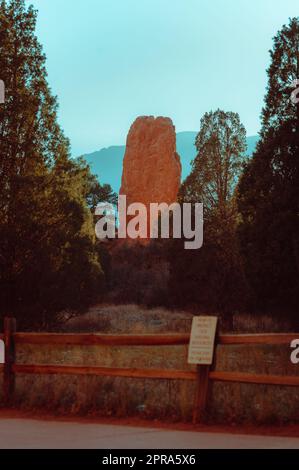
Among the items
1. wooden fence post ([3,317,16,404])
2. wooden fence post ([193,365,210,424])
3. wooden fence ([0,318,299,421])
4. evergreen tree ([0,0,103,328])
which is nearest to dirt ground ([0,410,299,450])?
wooden fence post ([193,365,210,424])

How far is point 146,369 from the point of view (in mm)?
9953

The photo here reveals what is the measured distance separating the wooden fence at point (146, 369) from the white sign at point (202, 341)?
13cm

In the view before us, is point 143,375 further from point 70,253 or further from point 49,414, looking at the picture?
point 70,253

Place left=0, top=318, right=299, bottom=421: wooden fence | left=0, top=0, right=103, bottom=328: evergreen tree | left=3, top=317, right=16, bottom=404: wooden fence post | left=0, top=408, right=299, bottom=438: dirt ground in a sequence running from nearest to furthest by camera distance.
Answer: left=0, top=408, right=299, bottom=438: dirt ground, left=0, top=318, right=299, bottom=421: wooden fence, left=3, top=317, right=16, bottom=404: wooden fence post, left=0, top=0, right=103, bottom=328: evergreen tree

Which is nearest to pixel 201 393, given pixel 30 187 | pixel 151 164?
→ pixel 30 187

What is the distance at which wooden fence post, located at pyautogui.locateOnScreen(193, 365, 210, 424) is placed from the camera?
31.2 feet

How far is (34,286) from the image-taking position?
70.8 feet

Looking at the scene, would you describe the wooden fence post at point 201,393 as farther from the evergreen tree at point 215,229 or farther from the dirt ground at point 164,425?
the evergreen tree at point 215,229

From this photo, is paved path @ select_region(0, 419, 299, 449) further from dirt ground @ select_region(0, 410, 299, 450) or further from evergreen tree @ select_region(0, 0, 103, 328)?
evergreen tree @ select_region(0, 0, 103, 328)

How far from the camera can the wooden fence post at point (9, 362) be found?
36.3ft

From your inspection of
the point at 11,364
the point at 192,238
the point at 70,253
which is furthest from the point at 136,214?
the point at 11,364

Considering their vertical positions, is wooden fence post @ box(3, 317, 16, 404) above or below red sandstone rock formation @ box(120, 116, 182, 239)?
below

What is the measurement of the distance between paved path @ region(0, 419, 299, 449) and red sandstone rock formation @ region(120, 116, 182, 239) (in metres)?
76.2
